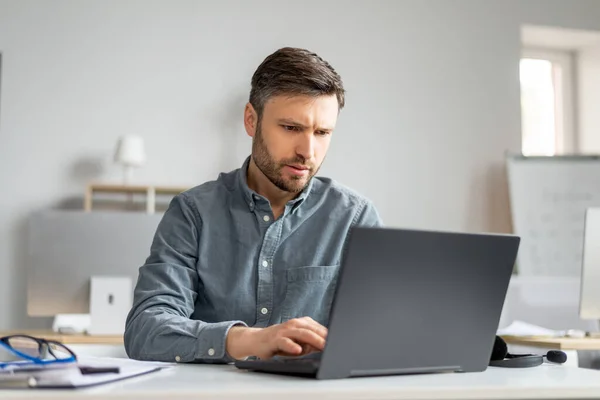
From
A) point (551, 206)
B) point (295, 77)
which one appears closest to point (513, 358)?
point (295, 77)

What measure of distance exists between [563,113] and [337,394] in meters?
4.67

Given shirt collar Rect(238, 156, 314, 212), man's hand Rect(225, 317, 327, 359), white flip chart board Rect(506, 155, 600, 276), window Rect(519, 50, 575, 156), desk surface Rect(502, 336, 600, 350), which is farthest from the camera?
window Rect(519, 50, 575, 156)

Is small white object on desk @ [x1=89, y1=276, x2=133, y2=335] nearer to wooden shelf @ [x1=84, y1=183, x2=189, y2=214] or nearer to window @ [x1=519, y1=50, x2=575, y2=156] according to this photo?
wooden shelf @ [x1=84, y1=183, x2=189, y2=214]

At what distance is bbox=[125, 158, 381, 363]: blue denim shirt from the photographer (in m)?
1.58

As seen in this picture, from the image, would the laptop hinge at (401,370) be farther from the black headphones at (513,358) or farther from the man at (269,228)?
the man at (269,228)

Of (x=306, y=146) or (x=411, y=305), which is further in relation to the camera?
(x=306, y=146)

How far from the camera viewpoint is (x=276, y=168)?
1674mm

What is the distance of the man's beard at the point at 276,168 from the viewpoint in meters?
1.67

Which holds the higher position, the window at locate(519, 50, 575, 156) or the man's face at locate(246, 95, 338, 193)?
the window at locate(519, 50, 575, 156)

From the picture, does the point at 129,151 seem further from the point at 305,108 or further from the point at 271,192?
the point at 305,108

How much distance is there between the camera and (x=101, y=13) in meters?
4.31

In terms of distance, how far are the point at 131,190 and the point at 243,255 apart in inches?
107

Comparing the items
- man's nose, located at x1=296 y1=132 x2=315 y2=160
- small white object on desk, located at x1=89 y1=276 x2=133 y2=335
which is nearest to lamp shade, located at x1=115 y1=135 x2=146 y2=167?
small white object on desk, located at x1=89 y1=276 x2=133 y2=335

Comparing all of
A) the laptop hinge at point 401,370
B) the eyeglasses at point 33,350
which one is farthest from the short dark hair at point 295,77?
the eyeglasses at point 33,350
